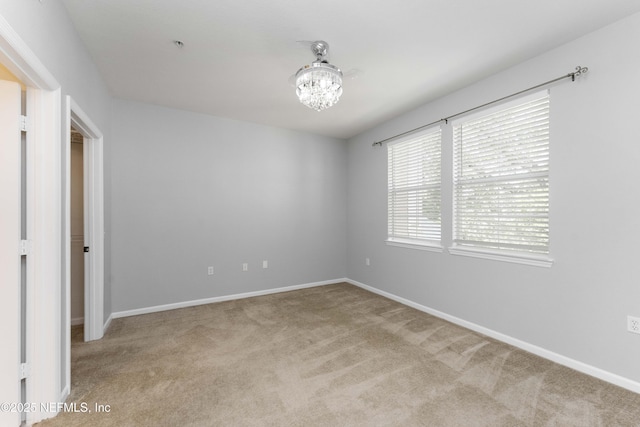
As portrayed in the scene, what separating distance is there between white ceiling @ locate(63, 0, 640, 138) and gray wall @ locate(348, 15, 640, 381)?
0.60 feet

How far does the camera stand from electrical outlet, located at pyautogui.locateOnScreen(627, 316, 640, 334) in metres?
1.94

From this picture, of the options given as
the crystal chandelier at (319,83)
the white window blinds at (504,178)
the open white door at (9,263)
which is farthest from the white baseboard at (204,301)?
the crystal chandelier at (319,83)

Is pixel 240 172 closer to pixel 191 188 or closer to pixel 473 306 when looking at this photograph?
pixel 191 188

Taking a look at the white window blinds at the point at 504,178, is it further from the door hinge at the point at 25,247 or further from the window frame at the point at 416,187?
the door hinge at the point at 25,247

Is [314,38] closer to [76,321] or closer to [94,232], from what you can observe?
[94,232]

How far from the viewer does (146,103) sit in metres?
3.51

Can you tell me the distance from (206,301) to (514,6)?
174 inches

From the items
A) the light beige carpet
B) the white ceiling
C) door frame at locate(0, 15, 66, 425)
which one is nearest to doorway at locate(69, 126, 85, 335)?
the light beige carpet

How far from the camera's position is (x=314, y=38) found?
220cm

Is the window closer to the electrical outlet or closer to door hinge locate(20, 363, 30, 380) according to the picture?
the electrical outlet

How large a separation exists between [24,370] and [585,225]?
13.2 feet

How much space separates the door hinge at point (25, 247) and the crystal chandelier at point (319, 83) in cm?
198

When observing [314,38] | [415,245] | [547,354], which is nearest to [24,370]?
[314,38]

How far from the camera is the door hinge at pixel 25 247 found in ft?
5.20
